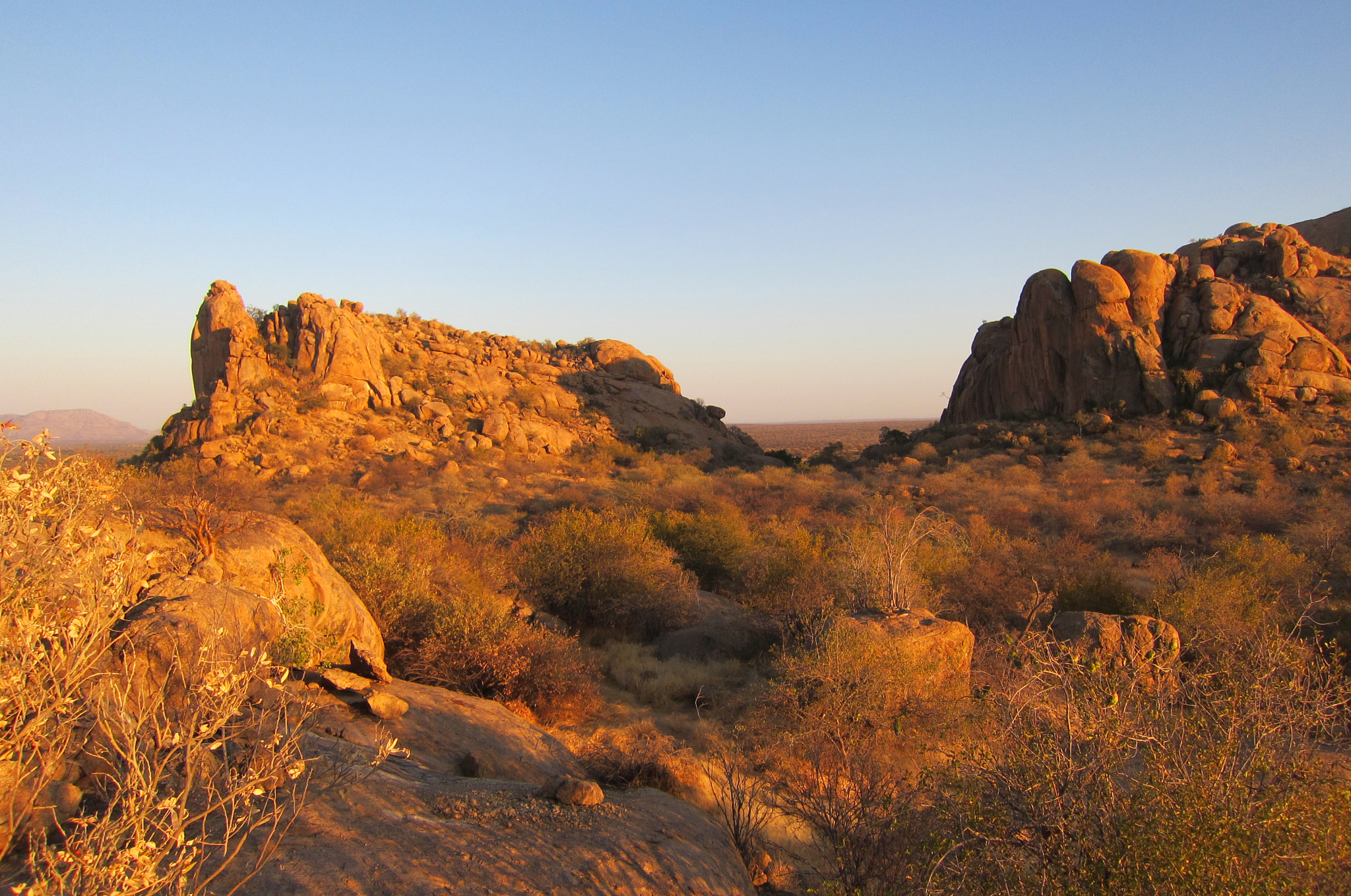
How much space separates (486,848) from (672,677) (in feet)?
16.0

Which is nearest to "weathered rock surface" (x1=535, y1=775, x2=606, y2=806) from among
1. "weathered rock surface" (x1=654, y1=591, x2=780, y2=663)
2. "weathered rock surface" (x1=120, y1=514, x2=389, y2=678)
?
"weathered rock surface" (x1=120, y1=514, x2=389, y2=678)

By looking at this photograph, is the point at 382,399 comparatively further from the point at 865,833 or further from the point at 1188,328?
the point at 1188,328

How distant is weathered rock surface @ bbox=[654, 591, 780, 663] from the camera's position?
9.03 m

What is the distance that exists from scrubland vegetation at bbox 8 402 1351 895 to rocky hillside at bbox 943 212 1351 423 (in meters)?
2.52

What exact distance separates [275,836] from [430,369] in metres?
25.9

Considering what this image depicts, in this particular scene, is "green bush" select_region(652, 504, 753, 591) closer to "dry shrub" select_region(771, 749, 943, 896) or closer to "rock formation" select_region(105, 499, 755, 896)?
"rock formation" select_region(105, 499, 755, 896)

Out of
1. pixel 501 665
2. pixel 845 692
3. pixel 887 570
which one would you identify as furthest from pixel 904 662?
pixel 501 665

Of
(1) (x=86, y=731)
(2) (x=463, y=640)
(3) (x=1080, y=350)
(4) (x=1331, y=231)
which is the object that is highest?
(4) (x=1331, y=231)

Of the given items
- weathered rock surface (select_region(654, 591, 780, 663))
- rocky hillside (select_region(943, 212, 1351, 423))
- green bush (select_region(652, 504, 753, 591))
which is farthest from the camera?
rocky hillside (select_region(943, 212, 1351, 423))

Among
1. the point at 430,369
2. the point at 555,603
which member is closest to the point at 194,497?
the point at 555,603

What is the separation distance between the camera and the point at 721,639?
9297 mm

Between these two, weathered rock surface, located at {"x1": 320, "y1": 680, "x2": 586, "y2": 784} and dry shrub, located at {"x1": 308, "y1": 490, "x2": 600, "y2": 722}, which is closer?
weathered rock surface, located at {"x1": 320, "y1": 680, "x2": 586, "y2": 784}

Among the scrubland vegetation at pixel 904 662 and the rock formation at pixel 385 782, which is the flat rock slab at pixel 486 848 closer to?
the rock formation at pixel 385 782

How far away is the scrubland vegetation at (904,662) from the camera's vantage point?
2.83 metres
